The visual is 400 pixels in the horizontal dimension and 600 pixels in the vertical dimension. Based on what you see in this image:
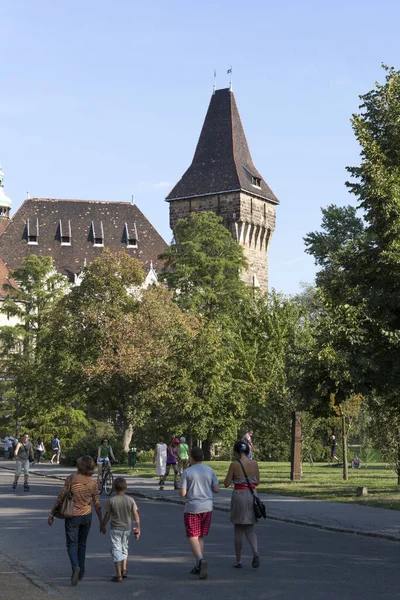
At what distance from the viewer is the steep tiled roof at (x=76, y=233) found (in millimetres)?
100875

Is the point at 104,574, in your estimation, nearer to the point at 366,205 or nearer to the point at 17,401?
the point at 366,205

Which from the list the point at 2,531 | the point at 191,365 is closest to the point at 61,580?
the point at 2,531

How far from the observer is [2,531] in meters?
17.8

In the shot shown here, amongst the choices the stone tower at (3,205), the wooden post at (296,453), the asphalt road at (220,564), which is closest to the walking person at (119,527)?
the asphalt road at (220,564)

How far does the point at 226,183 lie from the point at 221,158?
276 centimetres

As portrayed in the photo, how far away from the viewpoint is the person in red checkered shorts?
40.9 feet

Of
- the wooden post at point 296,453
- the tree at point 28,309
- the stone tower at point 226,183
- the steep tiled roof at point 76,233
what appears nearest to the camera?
the wooden post at point 296,453

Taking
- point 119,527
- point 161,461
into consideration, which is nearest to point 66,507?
point 119,527

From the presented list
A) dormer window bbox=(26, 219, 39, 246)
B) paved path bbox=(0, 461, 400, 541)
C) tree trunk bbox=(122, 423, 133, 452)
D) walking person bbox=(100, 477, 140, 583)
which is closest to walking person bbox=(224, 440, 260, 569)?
walking person bbox=(100, 477, 140, 583)

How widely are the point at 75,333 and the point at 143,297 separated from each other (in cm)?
367

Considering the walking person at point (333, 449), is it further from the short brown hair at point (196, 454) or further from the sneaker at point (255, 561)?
the short brown hair at point (196, 454)

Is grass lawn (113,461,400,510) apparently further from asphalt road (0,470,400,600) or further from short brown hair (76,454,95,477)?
short brown hair (76,454,95,477)

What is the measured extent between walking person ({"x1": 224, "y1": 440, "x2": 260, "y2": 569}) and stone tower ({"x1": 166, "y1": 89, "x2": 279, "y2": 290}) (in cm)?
8001

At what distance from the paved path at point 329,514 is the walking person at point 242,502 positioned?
14.7ft
